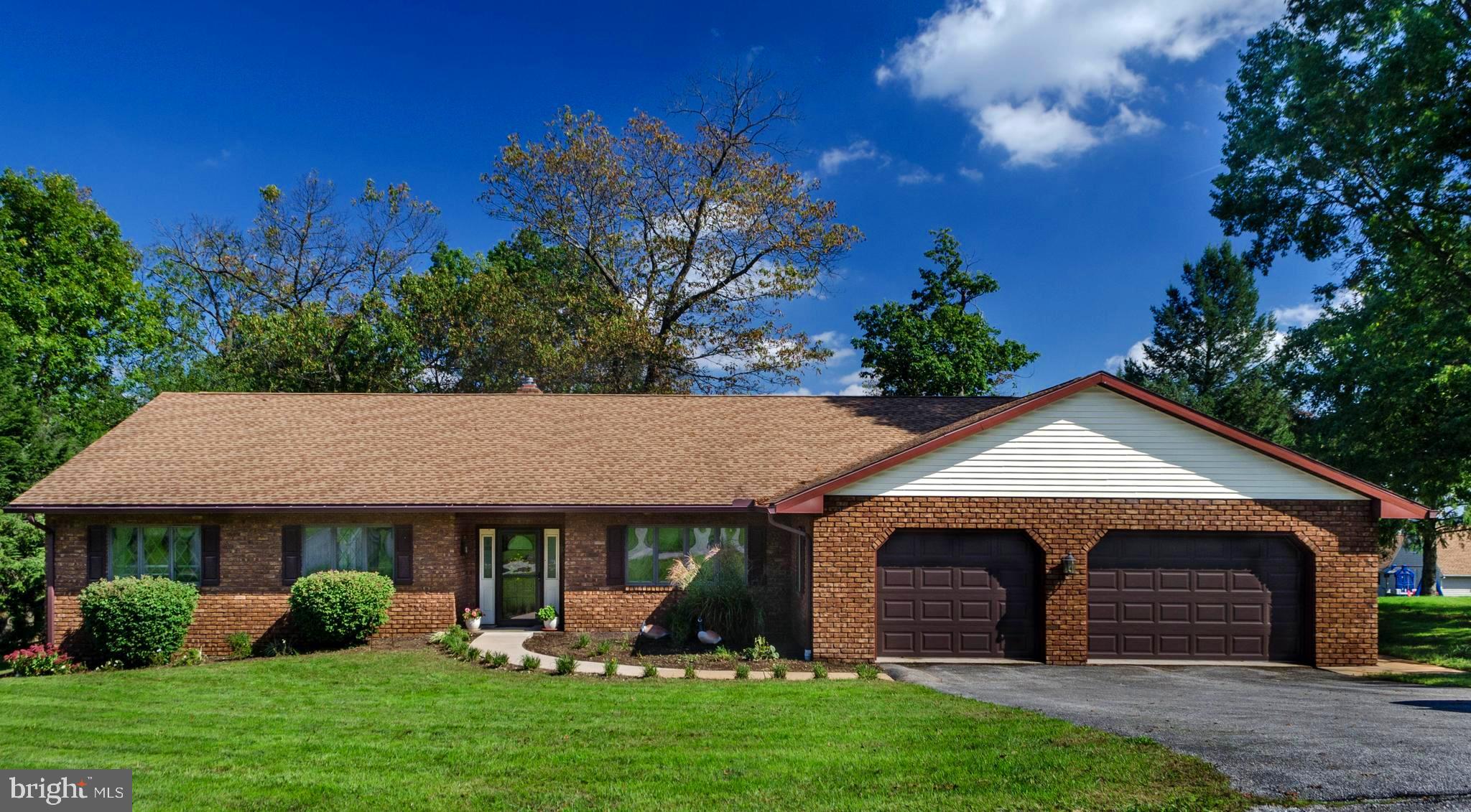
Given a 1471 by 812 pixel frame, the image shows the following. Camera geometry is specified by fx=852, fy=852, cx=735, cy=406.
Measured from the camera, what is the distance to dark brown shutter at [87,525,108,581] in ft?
50.1

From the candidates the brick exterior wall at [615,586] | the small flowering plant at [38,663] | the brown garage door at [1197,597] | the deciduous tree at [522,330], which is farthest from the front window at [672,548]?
the deciduous tree at [522,330]

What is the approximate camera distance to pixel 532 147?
30234 millimetres

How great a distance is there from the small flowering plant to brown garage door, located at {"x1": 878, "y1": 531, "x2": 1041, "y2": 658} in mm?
13327

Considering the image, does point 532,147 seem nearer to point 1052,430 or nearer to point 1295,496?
point 1052,430

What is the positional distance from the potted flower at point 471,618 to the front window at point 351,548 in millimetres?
1534

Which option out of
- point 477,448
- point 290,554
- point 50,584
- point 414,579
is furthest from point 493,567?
point 50,584

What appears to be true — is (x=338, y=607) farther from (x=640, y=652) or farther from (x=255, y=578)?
(x=640, y=652)

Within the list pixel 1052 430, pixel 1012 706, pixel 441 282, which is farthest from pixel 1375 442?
pixel 441 282

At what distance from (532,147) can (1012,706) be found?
86.3 ft

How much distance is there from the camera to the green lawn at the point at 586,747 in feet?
21.4

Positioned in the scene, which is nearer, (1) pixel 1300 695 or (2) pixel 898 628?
(1) pixel 1300 695

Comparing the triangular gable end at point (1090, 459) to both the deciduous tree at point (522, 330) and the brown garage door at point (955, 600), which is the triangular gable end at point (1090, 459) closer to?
the brown garage door at point (955, 600)

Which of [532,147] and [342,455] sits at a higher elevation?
[532,147]

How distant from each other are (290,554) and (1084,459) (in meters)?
13.7
